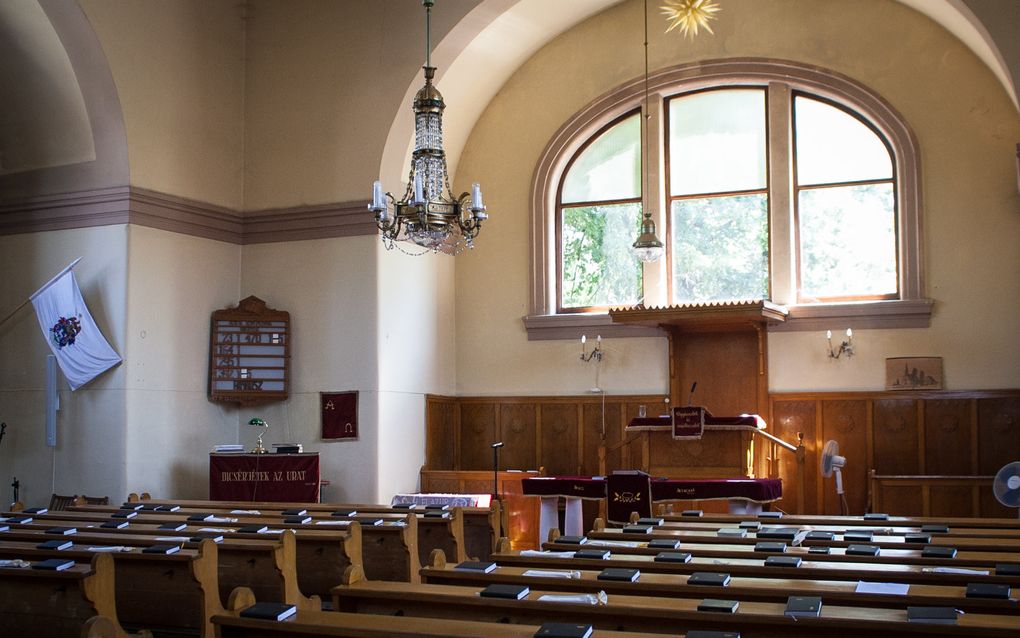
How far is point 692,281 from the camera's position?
12.6 metres

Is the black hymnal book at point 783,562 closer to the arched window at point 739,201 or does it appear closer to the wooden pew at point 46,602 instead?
the wooden pew at point 46,602

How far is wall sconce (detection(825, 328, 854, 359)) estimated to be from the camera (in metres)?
11.7

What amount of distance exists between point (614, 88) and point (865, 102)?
295cm

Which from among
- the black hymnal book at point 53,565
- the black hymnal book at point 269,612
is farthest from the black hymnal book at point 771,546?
the black hymnal book at point 53,565

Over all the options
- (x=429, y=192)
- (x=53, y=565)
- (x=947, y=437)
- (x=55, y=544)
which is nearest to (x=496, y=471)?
(x=429, y=192)

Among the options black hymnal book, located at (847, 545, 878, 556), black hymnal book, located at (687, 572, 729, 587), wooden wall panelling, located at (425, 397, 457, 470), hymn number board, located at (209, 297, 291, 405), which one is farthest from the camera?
wooden wall panelling, located at (425, 397, 457, 470)

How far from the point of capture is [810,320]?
11891mm

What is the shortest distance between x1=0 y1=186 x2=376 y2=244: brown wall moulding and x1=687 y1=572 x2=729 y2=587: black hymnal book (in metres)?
7.74

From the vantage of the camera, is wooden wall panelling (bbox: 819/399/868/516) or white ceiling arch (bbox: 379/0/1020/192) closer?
white ceiling arch (bbox: 379/0/1020/192)

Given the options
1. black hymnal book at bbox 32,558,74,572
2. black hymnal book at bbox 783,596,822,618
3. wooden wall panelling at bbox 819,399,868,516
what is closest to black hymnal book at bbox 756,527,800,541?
black hymnal book at bbox 783,596,822,618

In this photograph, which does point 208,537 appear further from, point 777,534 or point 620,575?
point 777,534

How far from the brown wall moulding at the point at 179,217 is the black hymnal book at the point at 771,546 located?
22.9 feet

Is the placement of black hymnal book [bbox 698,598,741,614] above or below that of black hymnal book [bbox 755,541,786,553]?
above

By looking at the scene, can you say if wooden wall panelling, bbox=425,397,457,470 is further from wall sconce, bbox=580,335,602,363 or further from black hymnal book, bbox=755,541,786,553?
black hymnal book, bbox=755,541,786,553
